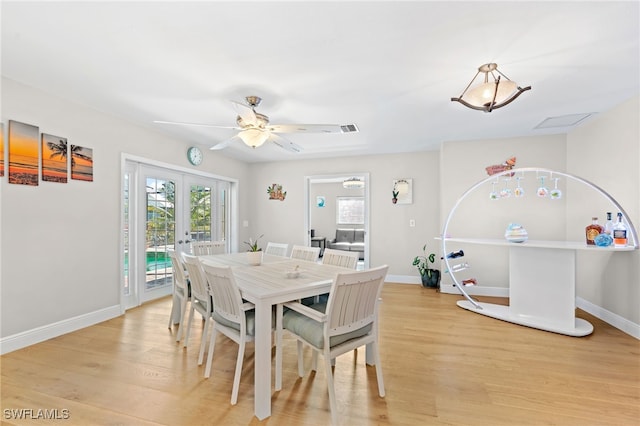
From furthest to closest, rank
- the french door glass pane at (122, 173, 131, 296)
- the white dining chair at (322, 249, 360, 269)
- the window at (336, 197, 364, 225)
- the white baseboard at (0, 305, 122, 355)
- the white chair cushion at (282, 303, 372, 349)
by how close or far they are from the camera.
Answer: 1. the window at (336, 197, 364, 225)
2. the french door glass pane at (122, 173, 131, 296)
3. the white dining chair at (322, 249, 360, 269)
4. the white baseboard at (0, 305, 122, 355)
5. the white chair cushion at (282, 303, 372, 349)

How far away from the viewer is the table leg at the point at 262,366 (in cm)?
177

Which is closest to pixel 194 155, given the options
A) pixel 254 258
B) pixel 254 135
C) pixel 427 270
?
pixel 254 135

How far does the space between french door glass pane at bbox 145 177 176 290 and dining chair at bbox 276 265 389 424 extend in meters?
→ 3.07

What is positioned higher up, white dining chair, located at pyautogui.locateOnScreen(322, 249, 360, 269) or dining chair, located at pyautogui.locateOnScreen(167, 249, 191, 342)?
white dining chair, located at pyautogui.locateOnScreen(322, 249, 360, 269)

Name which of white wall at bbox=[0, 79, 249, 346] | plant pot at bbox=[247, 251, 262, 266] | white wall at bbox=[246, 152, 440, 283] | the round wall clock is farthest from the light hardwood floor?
the round wall clock

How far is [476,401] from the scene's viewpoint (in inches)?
76.5

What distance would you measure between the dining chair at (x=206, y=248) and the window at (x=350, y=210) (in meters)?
5.55

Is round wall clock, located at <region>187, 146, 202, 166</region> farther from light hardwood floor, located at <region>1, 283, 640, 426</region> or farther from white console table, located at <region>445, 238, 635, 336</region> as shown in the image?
white console table, located at <region>445, 238, 635, 336</region>

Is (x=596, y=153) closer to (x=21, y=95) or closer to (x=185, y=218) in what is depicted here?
(x=185, y=218)

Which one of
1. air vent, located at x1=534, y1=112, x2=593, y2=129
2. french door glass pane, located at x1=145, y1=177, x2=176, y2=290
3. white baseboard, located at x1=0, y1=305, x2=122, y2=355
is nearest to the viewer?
white baseboard, located at x1=0, y1=305, x2=122, y2=355

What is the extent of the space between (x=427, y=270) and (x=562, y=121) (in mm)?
2833

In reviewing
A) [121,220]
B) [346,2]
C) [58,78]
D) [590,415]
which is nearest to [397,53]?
[346,2]

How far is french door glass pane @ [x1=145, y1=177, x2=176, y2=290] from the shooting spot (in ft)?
13.8

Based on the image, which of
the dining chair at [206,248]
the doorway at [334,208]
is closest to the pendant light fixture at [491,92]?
the dining chair at [206,248]
